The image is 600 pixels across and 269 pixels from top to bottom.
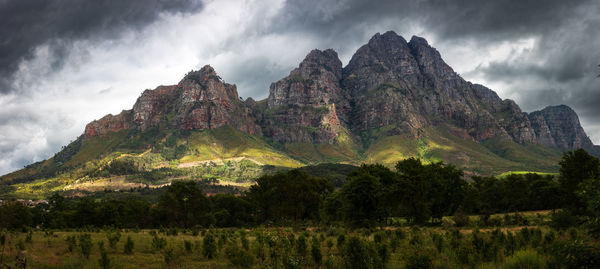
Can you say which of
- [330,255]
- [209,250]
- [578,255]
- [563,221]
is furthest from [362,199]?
[578,255]

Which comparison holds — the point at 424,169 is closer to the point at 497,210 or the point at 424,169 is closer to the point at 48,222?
the point at 497,210

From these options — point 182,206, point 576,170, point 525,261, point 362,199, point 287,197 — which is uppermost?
point 576,170

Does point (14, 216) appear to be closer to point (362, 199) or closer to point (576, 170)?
point (362, 199)

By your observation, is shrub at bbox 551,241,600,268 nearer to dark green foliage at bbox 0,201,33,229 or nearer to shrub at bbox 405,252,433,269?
shrub at bbox 405,252,433,269

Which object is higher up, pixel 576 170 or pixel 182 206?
pixel 576 170

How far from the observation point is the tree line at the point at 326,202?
4697 cm

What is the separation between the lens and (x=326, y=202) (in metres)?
60.2

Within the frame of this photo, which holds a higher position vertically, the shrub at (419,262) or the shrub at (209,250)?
the shrub at (419,262)

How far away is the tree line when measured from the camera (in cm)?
4697

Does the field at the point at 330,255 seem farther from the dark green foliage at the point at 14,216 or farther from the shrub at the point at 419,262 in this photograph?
the dark green foliage at the point at 14,216

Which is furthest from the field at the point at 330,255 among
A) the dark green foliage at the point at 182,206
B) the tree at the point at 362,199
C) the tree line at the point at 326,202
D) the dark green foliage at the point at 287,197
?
the dark green foliage at the point at 182,206

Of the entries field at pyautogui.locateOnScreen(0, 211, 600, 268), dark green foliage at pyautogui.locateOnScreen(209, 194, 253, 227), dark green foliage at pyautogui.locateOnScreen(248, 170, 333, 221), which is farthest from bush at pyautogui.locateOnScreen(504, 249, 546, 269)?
dark green foliage at pyautogui.locateOnScreen(209, 194, 253, 227)

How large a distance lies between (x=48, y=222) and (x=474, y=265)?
83953 millimetres

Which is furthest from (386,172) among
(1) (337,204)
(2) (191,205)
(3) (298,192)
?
(2) (191,205)
